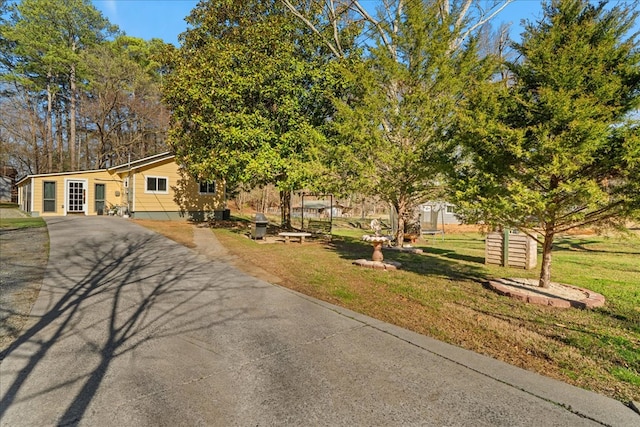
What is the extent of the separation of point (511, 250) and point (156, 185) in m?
17.6

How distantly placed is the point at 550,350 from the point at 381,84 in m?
8.31

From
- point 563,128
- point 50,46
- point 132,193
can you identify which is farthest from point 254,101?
point 50,46

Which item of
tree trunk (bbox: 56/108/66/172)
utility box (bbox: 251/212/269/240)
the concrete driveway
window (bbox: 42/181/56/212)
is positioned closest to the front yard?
the concrete driveway

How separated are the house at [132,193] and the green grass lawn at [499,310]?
11878 millimetres

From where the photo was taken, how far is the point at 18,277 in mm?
5695

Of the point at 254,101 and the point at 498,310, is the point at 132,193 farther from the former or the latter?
the point at 498,310

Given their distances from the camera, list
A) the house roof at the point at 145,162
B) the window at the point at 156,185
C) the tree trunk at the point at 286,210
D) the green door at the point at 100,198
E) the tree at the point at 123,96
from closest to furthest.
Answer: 1. the tree trunk at the point at 286,210
2. the house roof at the point at 145,162
3. the window at the point at 156,185
4. the green door at the point at 100,198
5. the tree at the point at 123,96

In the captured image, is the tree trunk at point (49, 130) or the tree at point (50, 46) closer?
the tree at point (50, 46)

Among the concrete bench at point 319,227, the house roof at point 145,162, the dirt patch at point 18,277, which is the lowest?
the dirt patch at point 18,277

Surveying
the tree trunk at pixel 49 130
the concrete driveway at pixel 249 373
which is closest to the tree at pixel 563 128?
the concrete driveway at pixel 249 373

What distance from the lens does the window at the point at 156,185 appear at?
18.5m

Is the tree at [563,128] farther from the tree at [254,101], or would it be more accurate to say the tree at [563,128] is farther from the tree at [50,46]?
the tree at [50,46]

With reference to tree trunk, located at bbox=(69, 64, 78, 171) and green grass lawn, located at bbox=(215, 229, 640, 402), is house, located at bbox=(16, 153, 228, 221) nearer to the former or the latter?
tree trunk, located at bbox=(69, 64, 78, 171)

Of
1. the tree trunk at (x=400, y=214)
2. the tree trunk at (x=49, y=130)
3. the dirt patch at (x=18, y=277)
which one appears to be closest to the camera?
the dirt patch at (x=18, y=277)
